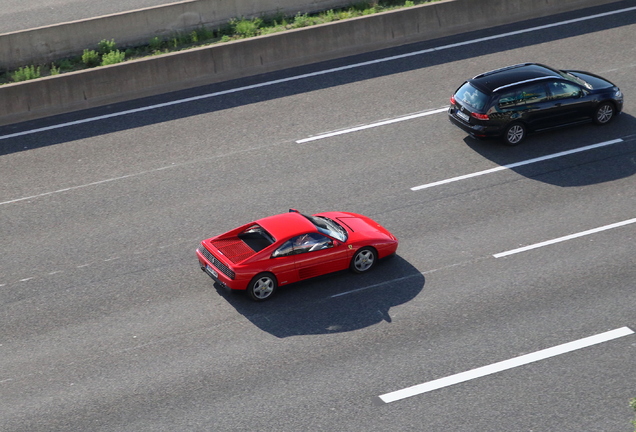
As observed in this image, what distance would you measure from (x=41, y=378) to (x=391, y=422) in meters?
5.28

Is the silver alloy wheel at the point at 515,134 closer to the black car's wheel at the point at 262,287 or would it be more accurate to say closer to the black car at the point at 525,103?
the black car at the point at 525,103

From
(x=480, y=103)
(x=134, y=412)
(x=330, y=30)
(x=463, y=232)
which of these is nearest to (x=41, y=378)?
(x=134, y=412)

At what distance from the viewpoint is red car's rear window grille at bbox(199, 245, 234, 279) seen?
13055 mm

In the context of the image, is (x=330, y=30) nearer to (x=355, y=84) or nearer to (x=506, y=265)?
(x=355, y=84)

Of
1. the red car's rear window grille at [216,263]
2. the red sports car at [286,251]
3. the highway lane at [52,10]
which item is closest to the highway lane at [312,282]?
the red sports car at [286,251]

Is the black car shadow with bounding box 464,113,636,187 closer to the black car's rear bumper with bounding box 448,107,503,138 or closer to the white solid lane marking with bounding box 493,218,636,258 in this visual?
the black car's rear bumper with bounding box 448,107,503,138

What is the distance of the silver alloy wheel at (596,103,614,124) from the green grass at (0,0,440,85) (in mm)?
7954

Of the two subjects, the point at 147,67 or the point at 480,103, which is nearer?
the point at 480,103

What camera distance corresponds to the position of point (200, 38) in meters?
23.0

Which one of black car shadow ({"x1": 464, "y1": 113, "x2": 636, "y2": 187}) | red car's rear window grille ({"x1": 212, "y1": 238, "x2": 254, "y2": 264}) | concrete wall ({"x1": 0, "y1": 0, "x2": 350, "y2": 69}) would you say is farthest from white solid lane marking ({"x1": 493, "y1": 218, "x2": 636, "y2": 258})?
concrete wall ({"x1": 0, "y1": 0, "x2": 350, "y2": 69})

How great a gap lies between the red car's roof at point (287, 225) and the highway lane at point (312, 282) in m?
1.02

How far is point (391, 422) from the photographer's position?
34.6 feet

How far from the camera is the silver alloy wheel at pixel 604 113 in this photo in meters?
18.4

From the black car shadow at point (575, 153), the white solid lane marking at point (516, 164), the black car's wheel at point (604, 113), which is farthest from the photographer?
the black car's wheel at point (604, 113)
